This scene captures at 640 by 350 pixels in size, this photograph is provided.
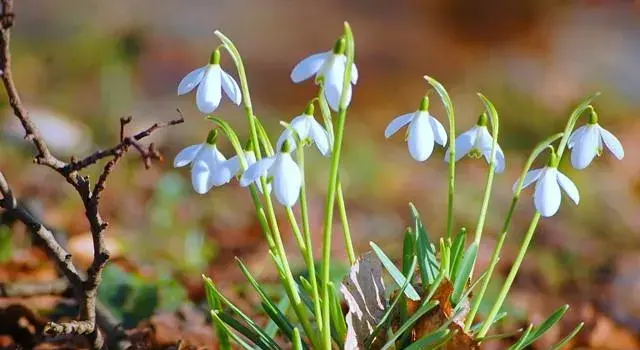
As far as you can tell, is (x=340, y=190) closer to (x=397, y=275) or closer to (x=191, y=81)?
(x=397, y=275)

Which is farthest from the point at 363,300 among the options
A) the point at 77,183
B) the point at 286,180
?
the point at 77,183

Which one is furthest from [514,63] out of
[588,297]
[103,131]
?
[588,297]

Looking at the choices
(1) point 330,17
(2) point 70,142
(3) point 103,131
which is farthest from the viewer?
(1) point 330,17

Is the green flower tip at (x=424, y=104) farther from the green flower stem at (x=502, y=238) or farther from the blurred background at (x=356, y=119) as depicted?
the blurred background at (x=356, y=119)

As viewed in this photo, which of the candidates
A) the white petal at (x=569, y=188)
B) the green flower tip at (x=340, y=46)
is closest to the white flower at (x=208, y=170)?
the green flower tip at (x=340, y=46)

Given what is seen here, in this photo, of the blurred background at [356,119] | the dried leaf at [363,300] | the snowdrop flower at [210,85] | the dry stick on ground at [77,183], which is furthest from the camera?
the blurred background at [356,119]

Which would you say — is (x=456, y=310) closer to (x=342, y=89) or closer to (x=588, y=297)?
(x=342, y=89)
